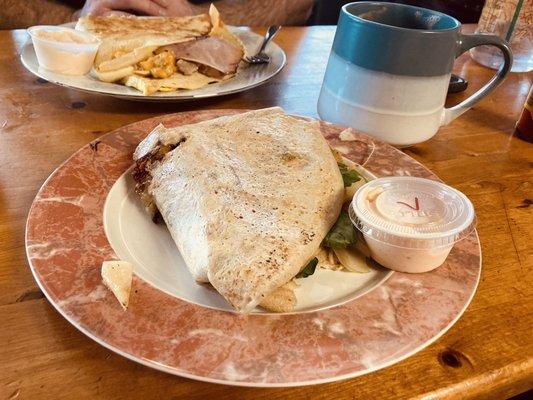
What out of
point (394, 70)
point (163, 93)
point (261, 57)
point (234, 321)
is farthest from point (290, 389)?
point (261, 57)

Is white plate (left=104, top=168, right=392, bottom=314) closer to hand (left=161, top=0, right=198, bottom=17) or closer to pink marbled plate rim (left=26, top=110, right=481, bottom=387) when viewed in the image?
pink marbled plate rim (left=26, top=110, right=481, bottom=387)

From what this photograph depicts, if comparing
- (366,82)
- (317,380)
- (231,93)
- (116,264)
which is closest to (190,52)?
(231,93)

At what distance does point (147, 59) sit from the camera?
4.45 feet

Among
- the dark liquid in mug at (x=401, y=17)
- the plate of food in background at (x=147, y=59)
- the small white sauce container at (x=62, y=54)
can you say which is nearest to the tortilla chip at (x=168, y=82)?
the plate of food in background at (x=147, y=59)

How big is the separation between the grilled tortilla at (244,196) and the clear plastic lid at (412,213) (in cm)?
7

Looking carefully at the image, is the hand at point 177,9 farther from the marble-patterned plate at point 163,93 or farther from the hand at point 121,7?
the marble-patterned plate at point 163,93

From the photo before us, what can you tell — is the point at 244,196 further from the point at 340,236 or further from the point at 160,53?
the point at 160,53

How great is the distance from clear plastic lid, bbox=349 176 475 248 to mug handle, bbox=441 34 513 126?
1.32 feet

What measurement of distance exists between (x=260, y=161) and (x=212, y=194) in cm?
14

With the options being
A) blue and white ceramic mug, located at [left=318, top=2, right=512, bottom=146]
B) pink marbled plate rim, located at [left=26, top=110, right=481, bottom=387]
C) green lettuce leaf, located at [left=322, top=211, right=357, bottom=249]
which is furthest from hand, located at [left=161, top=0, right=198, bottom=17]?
green lettuce leaf, located at [left=322, top=211, right=357, bottom=249]

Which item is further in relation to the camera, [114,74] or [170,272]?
[114,74]

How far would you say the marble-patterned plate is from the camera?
46.9 inches

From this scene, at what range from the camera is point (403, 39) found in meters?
0.97

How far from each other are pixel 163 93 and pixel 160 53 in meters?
0.23
